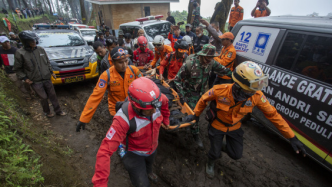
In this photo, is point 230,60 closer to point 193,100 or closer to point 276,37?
point 276,37

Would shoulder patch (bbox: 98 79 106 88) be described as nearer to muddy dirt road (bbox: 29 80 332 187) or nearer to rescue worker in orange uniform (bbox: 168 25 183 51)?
muddy dirt road (bbox: 29 80 332 187)

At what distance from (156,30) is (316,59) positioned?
7.34m

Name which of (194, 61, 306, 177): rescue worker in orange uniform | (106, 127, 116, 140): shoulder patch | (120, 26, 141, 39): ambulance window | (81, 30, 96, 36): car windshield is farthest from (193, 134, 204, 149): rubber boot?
(81, 30, 96, 36): car windshield

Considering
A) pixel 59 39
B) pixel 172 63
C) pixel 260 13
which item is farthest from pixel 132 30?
pixel 260 13

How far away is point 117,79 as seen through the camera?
9.25ft

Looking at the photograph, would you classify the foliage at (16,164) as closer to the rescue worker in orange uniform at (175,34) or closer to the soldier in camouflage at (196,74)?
the soldier in camouflage at (196,74)

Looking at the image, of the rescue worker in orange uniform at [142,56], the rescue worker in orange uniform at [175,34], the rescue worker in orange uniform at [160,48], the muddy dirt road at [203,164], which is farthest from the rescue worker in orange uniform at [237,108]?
the rescue worker in orange uniform at [175,34]

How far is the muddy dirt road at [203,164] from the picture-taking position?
274 cm

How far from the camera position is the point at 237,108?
7.71ft

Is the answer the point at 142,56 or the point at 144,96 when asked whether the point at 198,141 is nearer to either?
the point at 144,96

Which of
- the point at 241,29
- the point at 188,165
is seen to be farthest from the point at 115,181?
the point at 241,29

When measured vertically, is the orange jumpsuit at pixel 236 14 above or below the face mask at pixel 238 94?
above

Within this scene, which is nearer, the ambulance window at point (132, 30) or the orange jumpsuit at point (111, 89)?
the orange jumpsuit at point (111, 89)

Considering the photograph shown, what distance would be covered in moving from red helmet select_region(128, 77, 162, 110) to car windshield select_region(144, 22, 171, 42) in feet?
22.7
